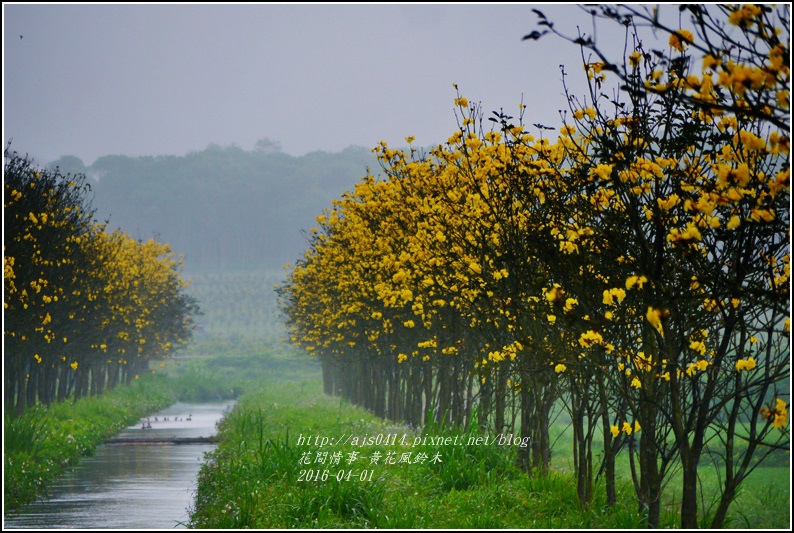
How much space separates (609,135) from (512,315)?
10.1 ft

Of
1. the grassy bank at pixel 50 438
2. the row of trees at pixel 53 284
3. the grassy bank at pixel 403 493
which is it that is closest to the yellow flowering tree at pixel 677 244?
the grassy bank at pixel 403 493

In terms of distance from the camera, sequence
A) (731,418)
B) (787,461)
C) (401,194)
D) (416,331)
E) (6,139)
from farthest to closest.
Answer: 1. (787,461)
2. (6,139)
3. (416,331)
4. (401,194)
5. (731,418)

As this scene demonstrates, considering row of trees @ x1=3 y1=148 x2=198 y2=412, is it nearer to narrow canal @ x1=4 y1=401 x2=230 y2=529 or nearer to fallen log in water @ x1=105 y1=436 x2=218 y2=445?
fallen log in water @ x1=105 y1=436 x2=218 y2=445

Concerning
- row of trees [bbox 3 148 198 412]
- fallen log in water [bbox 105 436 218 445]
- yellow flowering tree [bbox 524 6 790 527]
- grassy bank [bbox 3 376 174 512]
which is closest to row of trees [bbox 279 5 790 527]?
yellow flowering tree [bbox 524 6 790 527]

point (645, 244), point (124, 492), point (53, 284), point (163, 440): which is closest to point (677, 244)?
point (645, 244)

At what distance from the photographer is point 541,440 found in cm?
1474

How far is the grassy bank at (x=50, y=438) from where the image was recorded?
17402 mm

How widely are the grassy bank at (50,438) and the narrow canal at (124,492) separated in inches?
13.9

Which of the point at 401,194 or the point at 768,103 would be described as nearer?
the point at 768,103

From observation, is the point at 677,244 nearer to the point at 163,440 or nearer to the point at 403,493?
the point at 403,493

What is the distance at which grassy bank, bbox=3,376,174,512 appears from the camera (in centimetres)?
1740

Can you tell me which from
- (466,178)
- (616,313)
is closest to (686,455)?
(616,313)

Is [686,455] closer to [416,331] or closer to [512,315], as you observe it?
[512,315]

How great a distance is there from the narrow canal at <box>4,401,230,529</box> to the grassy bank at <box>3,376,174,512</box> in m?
0.35
